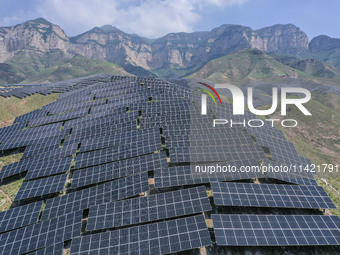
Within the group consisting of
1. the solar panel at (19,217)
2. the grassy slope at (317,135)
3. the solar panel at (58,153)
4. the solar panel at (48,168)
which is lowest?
the grassy slope at (317,135)

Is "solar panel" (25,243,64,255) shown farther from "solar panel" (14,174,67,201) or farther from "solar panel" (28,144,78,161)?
"solar panel" (28,144,78,161)

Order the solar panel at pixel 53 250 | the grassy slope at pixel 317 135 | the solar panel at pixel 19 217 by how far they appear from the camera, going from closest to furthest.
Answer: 1. the solar panel at pixel 53 250
2. the solar panel at pixel 19 217
3. the grassy slope at pixel 317 135

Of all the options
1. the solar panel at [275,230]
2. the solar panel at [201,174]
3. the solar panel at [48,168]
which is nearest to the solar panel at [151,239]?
the solar panel at [275,230]

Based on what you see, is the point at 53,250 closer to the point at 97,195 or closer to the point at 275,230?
the point at 97,195

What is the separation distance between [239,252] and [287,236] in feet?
17.1

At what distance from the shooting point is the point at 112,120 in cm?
4522

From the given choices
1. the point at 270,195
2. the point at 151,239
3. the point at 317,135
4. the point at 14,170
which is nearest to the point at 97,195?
the point at 151,239

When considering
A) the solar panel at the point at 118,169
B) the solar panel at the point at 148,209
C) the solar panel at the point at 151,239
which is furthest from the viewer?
the solar panel at the point at 118,169

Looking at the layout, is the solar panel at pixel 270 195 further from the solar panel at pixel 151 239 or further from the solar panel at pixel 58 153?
the solar panel at pixel 58 153

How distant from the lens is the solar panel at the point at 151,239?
1853cm

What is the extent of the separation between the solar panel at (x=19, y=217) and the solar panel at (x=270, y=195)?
2283 centimetres

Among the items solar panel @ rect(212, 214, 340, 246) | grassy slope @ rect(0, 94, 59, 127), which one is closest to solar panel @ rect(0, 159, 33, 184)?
grassy slope @ rect(0, 94, 59, 127)

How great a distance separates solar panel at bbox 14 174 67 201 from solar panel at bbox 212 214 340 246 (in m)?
22.8

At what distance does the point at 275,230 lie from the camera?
19.7 meters
